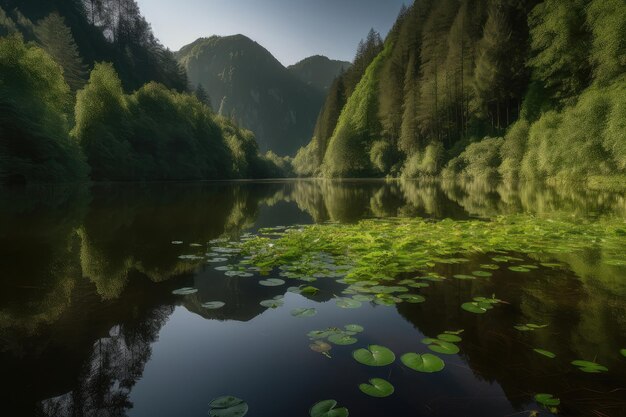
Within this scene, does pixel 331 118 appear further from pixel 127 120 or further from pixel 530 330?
pixel 530 330

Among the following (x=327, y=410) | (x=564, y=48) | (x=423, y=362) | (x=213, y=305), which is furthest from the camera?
(x=564, y=48)

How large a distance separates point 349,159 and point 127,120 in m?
36.6

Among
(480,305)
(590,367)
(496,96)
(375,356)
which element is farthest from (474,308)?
(496,96)

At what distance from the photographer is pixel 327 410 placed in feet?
6.26

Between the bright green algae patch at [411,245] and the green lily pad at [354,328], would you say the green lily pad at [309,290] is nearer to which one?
the bright green algae patch at [411,245]

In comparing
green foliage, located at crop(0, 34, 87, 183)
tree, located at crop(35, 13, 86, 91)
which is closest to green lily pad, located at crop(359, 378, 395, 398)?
green foliage, located at crop(0, 34, 87, 183)

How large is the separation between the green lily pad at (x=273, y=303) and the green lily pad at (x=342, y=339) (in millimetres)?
960

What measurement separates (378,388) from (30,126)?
2723 cm

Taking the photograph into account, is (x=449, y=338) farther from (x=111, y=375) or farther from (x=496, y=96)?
(x=496, y=96)

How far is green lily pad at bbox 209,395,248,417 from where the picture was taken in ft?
6.26

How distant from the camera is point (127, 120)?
37094 mm

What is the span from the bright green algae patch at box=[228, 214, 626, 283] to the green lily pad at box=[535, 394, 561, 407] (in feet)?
8.34

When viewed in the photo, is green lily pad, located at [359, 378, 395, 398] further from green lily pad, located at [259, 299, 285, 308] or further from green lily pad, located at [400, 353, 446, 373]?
green lily pad, located at [259, 299, 285, 308]

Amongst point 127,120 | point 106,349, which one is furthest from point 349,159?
point 106,349
